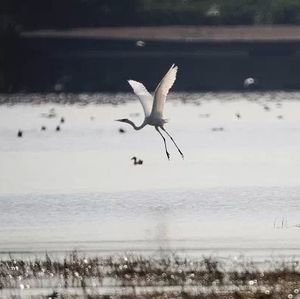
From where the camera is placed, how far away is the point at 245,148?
27422mm

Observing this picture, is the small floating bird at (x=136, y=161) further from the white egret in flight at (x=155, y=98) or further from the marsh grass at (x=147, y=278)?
the marsh grass at (x=147, y=278)

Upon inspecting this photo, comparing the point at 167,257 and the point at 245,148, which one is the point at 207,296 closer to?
the point at 167,257

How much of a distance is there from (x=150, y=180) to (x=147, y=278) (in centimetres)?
1033

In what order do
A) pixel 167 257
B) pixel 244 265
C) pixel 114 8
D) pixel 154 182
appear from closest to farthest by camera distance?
pixel 244 265
pixel 167 257
pixel 154 182
pixel 114 8

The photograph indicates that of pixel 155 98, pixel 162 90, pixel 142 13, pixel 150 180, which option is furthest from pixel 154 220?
pixel 142 13

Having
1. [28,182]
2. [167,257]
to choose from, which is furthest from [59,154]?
[167,257]

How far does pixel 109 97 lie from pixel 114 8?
173 inches

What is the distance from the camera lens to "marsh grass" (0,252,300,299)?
33.9ft

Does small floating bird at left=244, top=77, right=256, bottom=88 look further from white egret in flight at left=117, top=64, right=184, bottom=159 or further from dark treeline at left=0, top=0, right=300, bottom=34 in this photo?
white egret in flight at left=117, top=64, right=184, bottom=159

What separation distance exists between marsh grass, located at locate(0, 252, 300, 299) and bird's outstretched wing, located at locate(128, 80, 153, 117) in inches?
111

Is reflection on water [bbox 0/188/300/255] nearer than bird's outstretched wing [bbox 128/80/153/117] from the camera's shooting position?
Yes

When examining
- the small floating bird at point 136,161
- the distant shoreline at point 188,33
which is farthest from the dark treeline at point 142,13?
the small floating bird at point 136,161

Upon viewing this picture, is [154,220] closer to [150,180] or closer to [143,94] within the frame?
[143,94]

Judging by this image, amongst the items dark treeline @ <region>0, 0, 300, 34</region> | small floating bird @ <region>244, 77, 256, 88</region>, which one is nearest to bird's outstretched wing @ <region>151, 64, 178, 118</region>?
small floating bird @ <region>244, 77, 256, 88</region>
